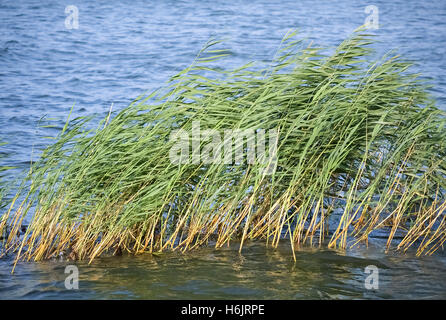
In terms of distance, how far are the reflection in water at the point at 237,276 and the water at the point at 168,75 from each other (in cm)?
1

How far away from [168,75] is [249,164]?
12222mm

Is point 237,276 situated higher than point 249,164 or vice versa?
point 249,164

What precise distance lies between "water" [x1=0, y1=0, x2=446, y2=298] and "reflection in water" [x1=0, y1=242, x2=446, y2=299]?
1 centimetres

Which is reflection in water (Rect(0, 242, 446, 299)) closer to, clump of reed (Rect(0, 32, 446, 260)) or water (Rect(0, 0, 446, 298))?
water (Rect(0, 0, 446, 298))

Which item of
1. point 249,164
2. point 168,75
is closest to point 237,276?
point 249,164

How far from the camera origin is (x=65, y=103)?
48.4ft

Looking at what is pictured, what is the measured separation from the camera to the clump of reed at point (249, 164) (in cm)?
606

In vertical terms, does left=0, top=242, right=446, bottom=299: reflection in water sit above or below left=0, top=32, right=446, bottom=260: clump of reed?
below

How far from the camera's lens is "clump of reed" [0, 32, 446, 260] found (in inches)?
239

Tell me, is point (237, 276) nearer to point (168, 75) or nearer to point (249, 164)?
point (249, 164)

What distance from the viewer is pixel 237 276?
5.70 m

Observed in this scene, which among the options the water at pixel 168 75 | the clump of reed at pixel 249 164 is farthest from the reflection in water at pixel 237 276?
the clump of reed at pixel 249 164


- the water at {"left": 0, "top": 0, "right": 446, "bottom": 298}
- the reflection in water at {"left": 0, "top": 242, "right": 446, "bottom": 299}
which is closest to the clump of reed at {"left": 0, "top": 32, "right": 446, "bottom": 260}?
the reflection in water at {"left": 0, "top": 242, "right": 446, "bottom": 299}

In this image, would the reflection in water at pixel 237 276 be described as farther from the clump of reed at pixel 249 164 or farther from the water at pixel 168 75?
the clump of reed at pixel 249 164
